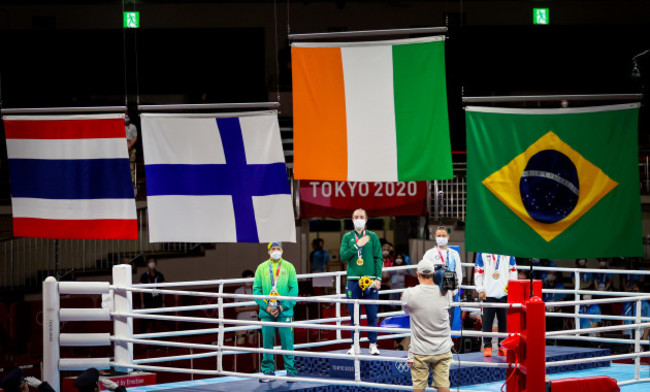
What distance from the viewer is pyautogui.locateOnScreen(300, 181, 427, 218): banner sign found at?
66.3 feet

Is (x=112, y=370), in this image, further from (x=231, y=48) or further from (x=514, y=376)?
(x=231, y=48)

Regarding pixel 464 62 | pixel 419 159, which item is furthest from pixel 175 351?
pixel 464 62

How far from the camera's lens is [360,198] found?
2038 centimetres

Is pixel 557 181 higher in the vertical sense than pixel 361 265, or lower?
higher

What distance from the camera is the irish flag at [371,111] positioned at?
9984mm

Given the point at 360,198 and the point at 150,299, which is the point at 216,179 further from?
the point at 360,198

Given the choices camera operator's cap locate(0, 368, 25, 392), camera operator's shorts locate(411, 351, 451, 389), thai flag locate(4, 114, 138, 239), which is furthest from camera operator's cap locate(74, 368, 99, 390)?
camera operator's shorts locate(411, 351, 451, 389)

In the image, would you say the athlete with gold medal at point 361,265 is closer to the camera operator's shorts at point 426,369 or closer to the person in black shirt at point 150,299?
the camera operator's shorts at point 426,369

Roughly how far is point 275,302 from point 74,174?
2.93m

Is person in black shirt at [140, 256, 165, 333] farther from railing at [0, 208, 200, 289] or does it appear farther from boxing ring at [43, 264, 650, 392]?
boxing ring at [43, 264, 650, 392]

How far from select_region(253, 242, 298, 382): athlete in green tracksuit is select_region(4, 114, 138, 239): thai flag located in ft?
5.47

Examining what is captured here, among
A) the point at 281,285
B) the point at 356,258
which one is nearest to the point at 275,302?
the point at 281,285

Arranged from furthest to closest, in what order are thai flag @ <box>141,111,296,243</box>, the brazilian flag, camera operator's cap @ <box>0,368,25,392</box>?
thai flag @ <box>141,111,296,243</box> → the brazilian flag → camera operator's cap @ <box>0,368,25,392</box>

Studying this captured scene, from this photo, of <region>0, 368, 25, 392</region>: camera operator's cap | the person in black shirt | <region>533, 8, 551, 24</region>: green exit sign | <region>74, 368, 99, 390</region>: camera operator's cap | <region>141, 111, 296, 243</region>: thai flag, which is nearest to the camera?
<region>74, 368, 99, 390</region>: camera operator's cap
